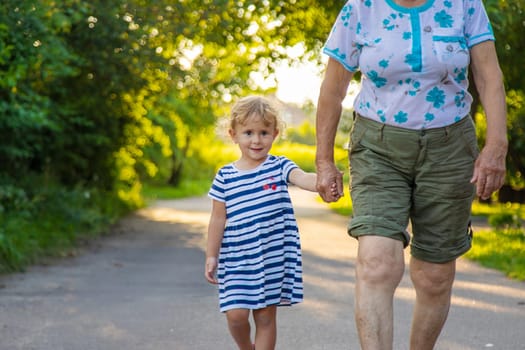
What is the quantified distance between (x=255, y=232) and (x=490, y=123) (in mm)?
1187

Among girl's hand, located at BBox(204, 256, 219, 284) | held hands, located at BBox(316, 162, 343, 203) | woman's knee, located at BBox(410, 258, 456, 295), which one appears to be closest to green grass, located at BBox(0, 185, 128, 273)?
girl's hand, located at BBox(204, 256, 219, 284)

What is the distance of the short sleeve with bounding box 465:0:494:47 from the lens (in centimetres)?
397

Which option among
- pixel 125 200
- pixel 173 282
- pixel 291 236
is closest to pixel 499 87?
pixel 291 236

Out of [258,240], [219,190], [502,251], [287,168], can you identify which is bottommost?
[502,251]

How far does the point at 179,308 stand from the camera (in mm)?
7176

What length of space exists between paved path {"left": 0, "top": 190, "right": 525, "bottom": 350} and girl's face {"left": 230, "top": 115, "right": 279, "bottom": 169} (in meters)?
1.48

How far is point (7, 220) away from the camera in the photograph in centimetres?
1055

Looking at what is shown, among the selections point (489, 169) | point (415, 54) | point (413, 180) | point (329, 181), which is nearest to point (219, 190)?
point (329, 181)

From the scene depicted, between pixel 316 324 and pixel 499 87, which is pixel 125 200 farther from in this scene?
pixel 499 87

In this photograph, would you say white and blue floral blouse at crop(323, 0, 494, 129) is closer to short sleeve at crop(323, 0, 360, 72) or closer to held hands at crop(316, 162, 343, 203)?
short sleeve at crop(323, 0, 360, 72)

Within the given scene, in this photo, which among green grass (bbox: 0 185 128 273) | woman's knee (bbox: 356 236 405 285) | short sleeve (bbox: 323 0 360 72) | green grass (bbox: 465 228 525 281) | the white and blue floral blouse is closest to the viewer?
woman's knee (bbox: 356 236 405 285)

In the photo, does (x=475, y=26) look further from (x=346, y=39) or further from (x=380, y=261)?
(x=380, y=261)

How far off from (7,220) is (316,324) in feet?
17.6

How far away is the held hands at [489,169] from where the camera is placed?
3863 millimetres
